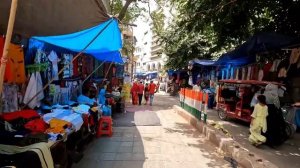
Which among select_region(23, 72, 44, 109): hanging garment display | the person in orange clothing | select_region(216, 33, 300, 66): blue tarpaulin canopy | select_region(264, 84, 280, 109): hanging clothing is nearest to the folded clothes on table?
select_region(23, 72, 44, 109): hanging garment display

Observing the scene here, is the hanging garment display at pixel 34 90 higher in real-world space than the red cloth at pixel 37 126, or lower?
higher

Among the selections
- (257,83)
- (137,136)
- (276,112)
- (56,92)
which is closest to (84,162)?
(56,92)

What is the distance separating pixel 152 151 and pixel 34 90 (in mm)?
3168

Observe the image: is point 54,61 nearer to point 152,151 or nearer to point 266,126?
point 152,151

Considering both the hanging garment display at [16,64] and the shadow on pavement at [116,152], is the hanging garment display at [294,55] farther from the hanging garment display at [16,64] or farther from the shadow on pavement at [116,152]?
the hanging garment display at [16,64]

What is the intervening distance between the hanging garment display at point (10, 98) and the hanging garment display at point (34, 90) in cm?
33

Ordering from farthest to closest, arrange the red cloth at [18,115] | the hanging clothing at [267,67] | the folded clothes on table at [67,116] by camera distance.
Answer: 1. the hanging clothing at [267,67]
2. the folded clothes on table at [67,116]
3. the red cloth at [18,115]

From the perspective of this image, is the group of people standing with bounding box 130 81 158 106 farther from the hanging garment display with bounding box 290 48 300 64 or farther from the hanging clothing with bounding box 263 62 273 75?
the hanging garment display with bounding box 290 48 300 64

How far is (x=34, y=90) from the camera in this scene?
6727 millimetres

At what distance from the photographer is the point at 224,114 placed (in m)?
13.7

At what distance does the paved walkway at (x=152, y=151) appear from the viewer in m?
6.89

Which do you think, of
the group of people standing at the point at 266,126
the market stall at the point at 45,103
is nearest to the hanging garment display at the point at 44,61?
the market stall at the point at 45,103

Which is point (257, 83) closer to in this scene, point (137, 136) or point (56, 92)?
point (137, 136)

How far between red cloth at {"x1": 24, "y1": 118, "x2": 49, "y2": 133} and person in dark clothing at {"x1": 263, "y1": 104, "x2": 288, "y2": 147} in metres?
6.16
